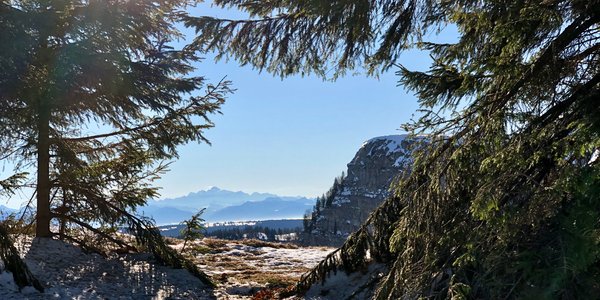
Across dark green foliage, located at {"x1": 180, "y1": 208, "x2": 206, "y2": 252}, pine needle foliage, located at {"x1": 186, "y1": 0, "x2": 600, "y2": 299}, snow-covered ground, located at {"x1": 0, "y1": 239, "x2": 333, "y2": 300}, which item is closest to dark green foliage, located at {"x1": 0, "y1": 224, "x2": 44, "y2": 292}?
snow-covered ground, located at {"x1": 0, "y1": 239, "x2": 333, "y2": 300}

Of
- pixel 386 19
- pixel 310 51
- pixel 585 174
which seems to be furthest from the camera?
pixel 310 51

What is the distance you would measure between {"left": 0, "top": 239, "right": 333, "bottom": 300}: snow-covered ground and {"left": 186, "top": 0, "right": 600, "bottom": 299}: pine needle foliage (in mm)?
6123

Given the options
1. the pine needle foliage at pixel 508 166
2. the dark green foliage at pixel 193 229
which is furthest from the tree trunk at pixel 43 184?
the pine needle foliage at pixel 508 166

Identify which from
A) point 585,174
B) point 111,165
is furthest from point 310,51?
point 111,165

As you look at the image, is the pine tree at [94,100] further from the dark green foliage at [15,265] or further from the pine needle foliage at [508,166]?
the pine needle foliage at [508,166]

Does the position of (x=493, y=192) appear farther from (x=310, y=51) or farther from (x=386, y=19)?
(x=310, y=51)

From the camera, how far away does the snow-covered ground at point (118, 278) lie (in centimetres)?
782

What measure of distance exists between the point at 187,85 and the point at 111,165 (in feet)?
9.67

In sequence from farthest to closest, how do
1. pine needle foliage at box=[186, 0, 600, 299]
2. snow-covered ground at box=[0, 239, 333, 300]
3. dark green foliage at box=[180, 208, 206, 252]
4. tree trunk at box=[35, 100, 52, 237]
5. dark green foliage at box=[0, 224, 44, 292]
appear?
1. dark green foliage at box=[180, 208, 206, 252]
2. tree trunk at box=[35, 100, 52, 237]
3. snow-covered ground at box=[0, 239, 333, 300]
4. dark green foliage at box=[0, 224, 44, 292]
5. pine needle foliage at box=[186, 0, 600, 299]

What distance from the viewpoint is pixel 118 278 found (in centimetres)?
908

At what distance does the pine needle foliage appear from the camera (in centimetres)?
272

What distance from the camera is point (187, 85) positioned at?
1105 centimetres

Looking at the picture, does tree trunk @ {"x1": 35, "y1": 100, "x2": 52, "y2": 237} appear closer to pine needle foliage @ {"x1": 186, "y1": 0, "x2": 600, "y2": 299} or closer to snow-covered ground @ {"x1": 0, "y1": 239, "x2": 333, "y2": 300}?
snow-covered ground @ {"x1": 0, "y1": 239, "x2": 333, "y2": 300}

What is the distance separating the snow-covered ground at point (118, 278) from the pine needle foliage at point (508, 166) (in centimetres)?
612
